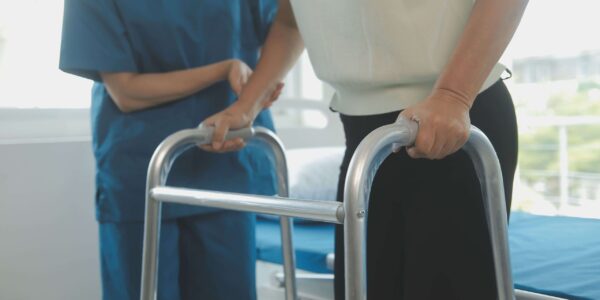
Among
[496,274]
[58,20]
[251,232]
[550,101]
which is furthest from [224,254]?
[550,101]

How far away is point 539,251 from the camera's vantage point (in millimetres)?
1405

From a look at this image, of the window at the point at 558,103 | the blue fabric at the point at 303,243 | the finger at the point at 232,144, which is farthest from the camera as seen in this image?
the window at the point at 558,103

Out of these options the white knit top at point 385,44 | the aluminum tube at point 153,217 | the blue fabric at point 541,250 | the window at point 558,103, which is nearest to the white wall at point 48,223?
the blue fabric at point 541,250

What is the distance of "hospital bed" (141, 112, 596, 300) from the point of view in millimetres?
619

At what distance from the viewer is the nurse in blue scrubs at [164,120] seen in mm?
1170

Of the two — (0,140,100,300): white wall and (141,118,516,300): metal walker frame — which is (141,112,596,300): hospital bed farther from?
(0,140,100,300): white wall

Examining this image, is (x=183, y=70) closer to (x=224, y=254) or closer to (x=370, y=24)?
(x=224, y=254)

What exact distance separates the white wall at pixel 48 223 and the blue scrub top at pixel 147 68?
1.40 feet

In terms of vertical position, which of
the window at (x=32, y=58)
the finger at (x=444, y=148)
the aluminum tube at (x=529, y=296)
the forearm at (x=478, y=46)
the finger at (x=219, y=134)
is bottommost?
the aluminum tube at (x=529, y=296)

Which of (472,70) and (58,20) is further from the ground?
(58,20)

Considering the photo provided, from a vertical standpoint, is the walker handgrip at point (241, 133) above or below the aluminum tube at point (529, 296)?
above

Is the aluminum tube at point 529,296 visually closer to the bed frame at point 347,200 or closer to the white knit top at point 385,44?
the bed frame at point 347,200

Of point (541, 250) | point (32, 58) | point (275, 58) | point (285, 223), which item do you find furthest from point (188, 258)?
point (32, 58)

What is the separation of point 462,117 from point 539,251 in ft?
2.86
